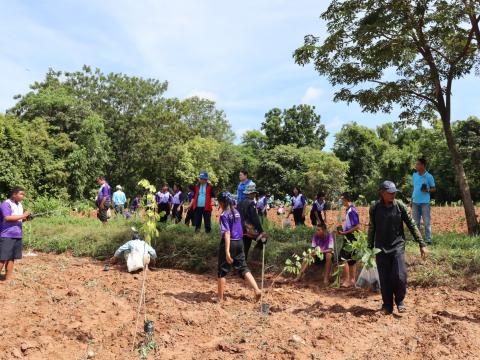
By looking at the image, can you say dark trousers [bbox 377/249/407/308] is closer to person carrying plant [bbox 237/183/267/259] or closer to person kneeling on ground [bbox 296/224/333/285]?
person kneeling on ground [bbox 296/224/333/285]

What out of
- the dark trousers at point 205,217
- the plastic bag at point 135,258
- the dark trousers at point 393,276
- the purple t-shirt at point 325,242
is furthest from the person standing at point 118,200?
the dark trousers at point 393,276

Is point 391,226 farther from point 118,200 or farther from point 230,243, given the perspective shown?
point 118,200

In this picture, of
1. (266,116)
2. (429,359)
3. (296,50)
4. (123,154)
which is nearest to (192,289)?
(429,359)

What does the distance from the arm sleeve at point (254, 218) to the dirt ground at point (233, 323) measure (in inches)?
40.5

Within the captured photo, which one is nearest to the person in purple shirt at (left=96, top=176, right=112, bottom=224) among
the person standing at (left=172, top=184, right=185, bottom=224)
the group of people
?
Result: the person standing at (left=172, top=184, right=185, bottom=224)

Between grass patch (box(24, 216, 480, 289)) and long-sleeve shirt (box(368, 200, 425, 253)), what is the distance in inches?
66.2

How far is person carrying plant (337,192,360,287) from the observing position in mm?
7199

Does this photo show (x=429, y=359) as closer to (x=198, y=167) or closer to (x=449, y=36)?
(x=449, y=36)

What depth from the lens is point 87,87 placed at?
113ft

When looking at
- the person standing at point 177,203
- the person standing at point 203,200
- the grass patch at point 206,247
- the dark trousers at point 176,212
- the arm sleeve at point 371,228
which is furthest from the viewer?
the dark trousers at point 176,212

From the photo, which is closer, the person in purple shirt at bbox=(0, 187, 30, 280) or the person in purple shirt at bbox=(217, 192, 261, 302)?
the person in purple shirt at bbox=(217, 192, 261, 302)

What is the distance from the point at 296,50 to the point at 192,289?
592cm

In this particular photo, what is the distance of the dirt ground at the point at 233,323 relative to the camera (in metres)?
4.66

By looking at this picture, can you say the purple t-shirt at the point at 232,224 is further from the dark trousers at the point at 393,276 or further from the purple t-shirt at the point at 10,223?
the purple t-shirt at the point at 10,223
